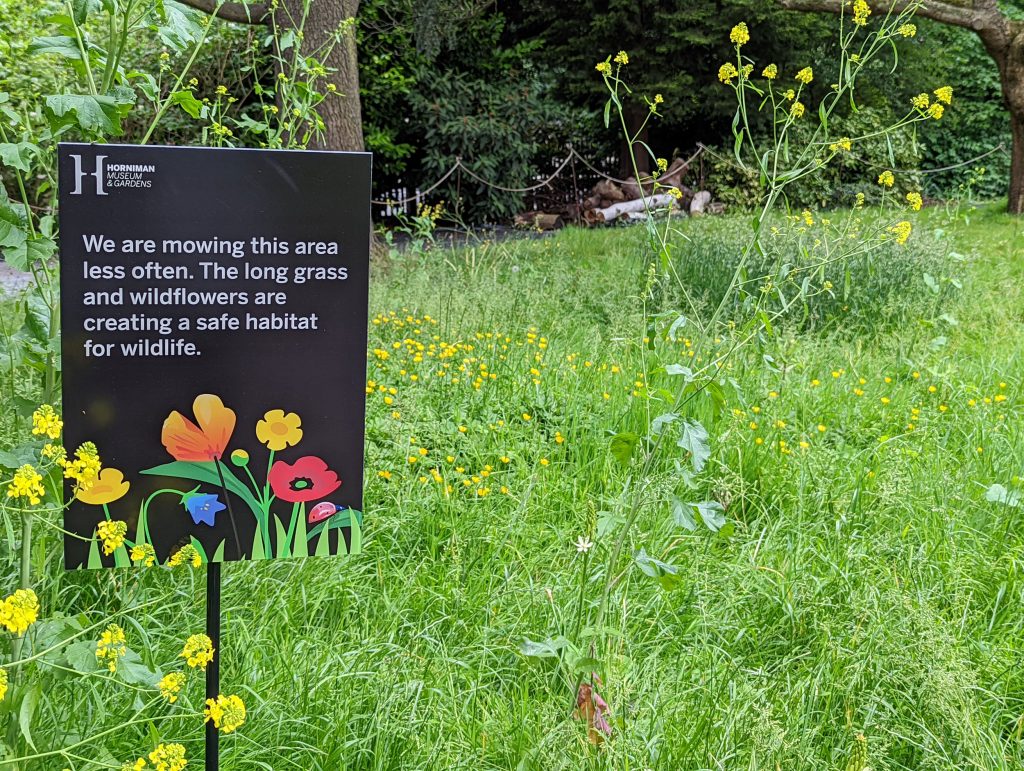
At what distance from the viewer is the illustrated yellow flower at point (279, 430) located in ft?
5.87

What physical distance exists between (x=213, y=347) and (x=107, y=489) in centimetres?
32

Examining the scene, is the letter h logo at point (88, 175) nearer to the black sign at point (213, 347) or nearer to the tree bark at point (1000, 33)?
the black sign at point (213, 347)

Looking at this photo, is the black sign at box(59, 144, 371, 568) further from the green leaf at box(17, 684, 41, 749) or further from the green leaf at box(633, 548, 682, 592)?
the green leaf at box(633, 548, 682, 592)

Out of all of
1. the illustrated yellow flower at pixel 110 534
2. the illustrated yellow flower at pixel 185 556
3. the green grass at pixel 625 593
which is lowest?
the green grass at pixel 625 593

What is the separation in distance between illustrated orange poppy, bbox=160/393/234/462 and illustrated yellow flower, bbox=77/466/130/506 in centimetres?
10

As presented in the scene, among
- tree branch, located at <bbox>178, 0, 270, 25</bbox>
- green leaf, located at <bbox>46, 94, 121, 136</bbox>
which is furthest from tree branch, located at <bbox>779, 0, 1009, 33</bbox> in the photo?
green leaf, located at <bbox>46, 94, 121, 136</bbox>

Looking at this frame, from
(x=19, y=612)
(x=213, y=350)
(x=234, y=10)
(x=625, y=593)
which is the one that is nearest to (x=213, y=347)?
(x=213, y=350)

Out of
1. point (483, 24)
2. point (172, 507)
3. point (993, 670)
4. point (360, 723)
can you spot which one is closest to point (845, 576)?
point (993, 670)

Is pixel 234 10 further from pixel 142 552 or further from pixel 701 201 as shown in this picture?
pixel 701 201

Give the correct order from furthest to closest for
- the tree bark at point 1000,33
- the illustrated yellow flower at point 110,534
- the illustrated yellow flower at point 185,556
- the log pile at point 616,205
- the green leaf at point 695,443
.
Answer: the log pile at point 616,205 → the tree bark at point 1000,33 → the green leaf at point 695,443 → the illustrated yellow flower at point 185,556 → the illustrated yellow flower at point 110,534

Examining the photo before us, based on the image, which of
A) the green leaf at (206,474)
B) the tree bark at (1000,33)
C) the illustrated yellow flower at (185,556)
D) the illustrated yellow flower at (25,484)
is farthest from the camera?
the tree bark at (1000,33)

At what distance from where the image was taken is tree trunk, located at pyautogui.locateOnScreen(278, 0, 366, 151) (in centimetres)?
679

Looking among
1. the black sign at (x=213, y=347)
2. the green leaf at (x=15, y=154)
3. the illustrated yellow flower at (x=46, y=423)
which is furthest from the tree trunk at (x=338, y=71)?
the illustrated yellow flower at (x=46, y=423)

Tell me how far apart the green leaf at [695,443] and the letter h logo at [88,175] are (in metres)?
1.22
